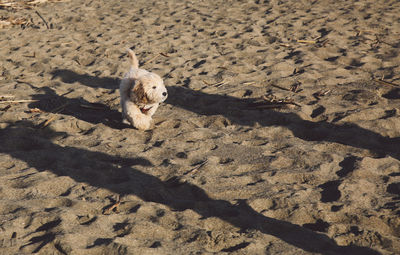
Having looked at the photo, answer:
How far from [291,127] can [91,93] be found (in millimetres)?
3380

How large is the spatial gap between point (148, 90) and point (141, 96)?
0.14 meters

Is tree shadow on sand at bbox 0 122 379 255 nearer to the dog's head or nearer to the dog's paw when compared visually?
the dog's paw

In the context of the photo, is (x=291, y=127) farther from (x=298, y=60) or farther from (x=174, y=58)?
(x=174, y=58)

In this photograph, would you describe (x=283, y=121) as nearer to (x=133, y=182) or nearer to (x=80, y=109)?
(x=133, y=182)

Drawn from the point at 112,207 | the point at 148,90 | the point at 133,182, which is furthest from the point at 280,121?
the point at 112,207

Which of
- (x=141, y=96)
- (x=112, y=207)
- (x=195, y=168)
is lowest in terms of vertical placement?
(x=195, y=168)

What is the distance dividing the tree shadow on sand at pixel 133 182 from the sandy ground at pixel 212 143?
17 millimetres

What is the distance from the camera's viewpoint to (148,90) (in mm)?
4531

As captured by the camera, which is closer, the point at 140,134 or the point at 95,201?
the point at 95,201

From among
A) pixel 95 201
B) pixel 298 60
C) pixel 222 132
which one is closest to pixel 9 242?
pixel 95 201

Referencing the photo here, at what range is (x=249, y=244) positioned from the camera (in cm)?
283

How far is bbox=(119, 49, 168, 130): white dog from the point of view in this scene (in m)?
4.56

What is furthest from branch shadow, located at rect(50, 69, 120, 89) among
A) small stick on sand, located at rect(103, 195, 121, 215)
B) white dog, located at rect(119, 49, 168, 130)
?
small stick on sand, located at rect(103, 195, 121, 215)

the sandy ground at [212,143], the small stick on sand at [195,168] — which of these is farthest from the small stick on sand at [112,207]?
the small stick on sand at [195,168]
